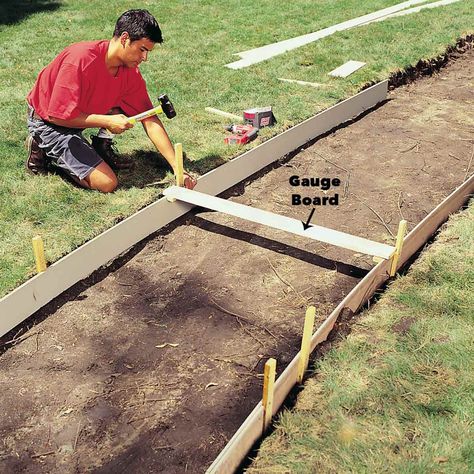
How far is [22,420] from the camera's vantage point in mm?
3760

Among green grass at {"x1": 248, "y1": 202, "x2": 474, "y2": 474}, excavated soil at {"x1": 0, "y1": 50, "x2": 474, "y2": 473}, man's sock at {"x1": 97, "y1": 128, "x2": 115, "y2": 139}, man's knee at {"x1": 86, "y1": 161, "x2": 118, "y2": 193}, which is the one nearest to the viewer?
green grass at {"x1": 248, "y1": 202, "x2": 474, "y2": 474}

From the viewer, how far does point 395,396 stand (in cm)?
377

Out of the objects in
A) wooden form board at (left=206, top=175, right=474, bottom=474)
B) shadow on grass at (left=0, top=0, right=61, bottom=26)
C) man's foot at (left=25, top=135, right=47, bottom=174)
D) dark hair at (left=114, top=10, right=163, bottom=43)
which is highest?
dark hair at (left=114, top=10, right=163, bottom=43)

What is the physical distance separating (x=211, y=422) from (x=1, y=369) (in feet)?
5.04

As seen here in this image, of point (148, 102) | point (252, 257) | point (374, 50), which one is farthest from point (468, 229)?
point (374, 50)

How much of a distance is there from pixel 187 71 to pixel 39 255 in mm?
5632

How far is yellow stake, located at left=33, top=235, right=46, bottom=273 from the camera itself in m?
4.58

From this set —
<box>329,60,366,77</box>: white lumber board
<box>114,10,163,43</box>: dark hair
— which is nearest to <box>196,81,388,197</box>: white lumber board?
<box>329,60,366,77</box>: white lumber board

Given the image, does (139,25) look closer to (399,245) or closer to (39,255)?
(39,255)

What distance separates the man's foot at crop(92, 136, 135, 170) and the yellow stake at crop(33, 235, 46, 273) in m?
2.15

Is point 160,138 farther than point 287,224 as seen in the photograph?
Yes

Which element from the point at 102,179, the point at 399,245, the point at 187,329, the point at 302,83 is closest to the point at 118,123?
the point at 102,179

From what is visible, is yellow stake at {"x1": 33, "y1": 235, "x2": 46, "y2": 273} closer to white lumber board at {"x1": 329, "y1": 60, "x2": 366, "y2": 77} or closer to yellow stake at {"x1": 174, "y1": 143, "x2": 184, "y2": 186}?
yellow stake at {"x1": 174, "y1": 143, "x2": 184, "y2": 186}

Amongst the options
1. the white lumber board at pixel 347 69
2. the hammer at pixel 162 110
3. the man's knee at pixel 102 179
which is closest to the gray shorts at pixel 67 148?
the man's knee at pixel 102 179
